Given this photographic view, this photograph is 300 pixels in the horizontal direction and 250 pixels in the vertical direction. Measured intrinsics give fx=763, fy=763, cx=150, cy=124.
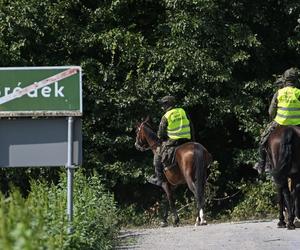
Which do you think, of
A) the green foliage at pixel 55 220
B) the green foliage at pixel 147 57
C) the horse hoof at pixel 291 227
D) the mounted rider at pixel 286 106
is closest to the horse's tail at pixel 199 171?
the mounted rider at pixel 286 106

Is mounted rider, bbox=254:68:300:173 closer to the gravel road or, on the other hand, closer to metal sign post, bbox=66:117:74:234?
the gravel road

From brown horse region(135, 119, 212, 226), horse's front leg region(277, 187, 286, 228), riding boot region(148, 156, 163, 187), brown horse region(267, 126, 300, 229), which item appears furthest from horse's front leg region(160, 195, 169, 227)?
brown horse region(267, 126, 300, 229)

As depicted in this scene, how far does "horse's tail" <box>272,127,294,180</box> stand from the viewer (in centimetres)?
1284

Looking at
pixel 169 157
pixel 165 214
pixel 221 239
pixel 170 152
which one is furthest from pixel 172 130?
pixel 221 239

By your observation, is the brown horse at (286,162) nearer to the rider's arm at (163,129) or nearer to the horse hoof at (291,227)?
the horse hoof at (291,227)

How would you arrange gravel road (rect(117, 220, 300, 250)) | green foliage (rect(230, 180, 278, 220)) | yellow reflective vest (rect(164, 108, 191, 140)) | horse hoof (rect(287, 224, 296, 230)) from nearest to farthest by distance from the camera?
gravel road (rect(117, 220, 300, 250)) < horse hoof (rect(287, 224, 296, 230)) < yellow reflective vest (rect(164, 108, 191, 140)) < green foliage (rect(230, 180, 278, 220))

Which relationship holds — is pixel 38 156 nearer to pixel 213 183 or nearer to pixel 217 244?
pixel 217 244

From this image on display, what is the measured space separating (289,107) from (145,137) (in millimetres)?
4737

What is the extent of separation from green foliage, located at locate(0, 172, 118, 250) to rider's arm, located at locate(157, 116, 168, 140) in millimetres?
3269

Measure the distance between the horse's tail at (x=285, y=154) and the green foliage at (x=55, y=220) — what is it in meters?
2.93

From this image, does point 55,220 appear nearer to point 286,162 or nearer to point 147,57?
point 286,162

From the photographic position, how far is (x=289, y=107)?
13.2 m

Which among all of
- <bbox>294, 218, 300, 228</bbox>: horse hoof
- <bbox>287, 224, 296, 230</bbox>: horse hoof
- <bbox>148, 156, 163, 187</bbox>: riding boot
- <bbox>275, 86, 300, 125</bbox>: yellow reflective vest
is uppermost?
<bbox>275, 86, 300, 125</bbox>: yellow reflective vest

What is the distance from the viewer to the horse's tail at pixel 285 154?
506 inches
